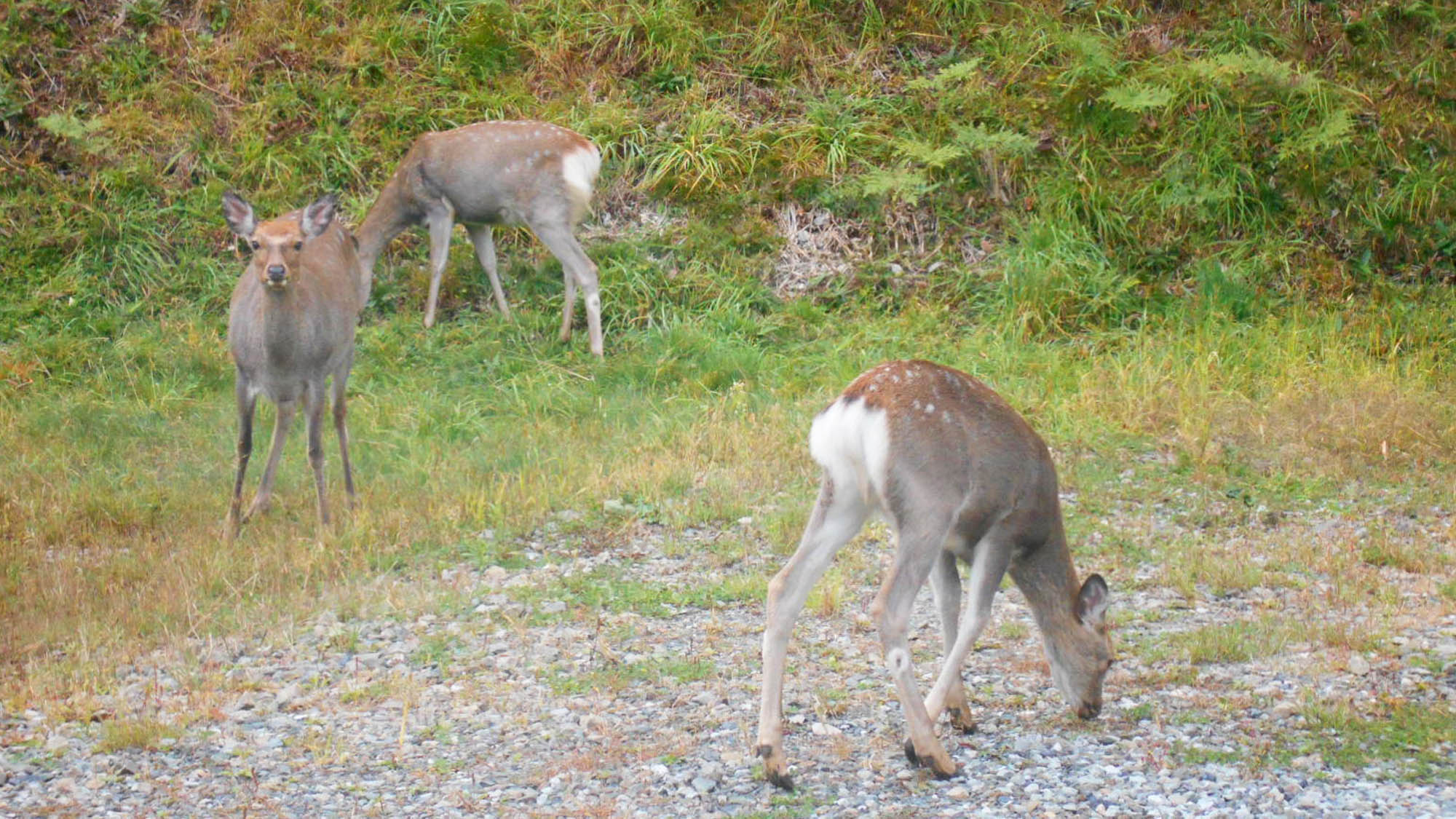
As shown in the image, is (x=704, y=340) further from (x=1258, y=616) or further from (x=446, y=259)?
(x=1258, y=616)

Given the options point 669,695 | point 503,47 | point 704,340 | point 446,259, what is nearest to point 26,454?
point 446,259

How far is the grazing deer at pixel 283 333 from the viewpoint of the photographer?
7.93m

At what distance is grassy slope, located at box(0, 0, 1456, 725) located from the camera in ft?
27.9

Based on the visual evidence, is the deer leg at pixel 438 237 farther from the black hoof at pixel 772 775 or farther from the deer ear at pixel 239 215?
the black hoof at pixel 772 775

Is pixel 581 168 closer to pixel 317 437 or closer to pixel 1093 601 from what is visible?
pixel 317 437

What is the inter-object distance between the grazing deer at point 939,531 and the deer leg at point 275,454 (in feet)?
A: 12.5

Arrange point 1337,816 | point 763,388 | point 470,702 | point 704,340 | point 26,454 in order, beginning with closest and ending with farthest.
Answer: point 1337,816 < point 470,702 < point 26,454 < point 763,388 < point 704,340

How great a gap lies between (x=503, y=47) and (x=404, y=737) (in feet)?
30.3

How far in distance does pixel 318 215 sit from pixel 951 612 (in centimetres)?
429

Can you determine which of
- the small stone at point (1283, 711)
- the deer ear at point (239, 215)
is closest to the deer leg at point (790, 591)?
the small stone at point (1283, 711)

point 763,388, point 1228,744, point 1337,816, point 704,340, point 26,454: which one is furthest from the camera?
point 704,340

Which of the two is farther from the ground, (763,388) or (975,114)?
(975,114)

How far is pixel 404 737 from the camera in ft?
17.8

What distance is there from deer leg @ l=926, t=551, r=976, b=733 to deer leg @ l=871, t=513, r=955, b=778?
0.40 m
